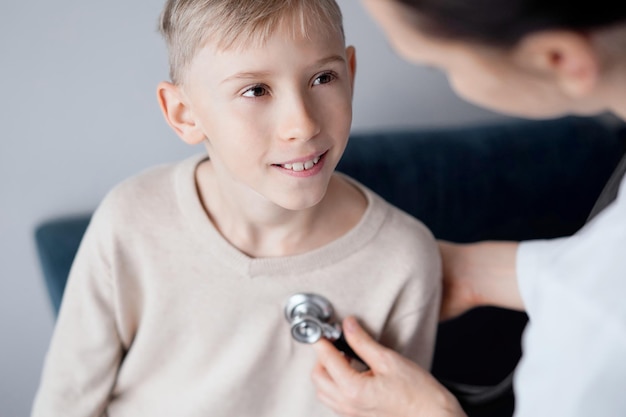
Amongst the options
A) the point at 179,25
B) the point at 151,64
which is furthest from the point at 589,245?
the point at 151,64

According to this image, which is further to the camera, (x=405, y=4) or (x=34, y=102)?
(x=34, y=102)

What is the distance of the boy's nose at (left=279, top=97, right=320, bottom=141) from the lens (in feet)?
3.30

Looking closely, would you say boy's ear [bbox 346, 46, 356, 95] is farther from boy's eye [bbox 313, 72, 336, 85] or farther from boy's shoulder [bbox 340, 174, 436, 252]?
boy's shoulder [bbox 340, 174, 436, 252]

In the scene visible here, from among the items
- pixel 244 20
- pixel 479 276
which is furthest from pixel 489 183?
pixel 244 20

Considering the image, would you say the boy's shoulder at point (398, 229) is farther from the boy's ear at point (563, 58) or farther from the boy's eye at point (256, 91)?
the boy's ear at point (563, 58)

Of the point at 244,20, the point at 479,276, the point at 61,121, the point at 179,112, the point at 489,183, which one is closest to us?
the point at 244,20

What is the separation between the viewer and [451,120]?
1938mm

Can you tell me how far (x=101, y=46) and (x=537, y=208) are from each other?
3.48 feet

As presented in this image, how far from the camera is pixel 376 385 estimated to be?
1153 mm

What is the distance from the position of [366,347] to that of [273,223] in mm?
244

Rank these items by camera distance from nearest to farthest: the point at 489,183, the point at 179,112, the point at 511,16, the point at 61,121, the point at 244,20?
the point at 511,16, the point at 244,20, the point at 179,112, the point at 61,121, the point at 489,183

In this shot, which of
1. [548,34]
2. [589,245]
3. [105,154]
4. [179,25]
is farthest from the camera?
[105,154]

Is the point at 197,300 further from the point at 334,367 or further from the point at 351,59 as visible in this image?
the point at 351,59

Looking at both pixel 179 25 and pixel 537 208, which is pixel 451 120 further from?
pixel 179 25
